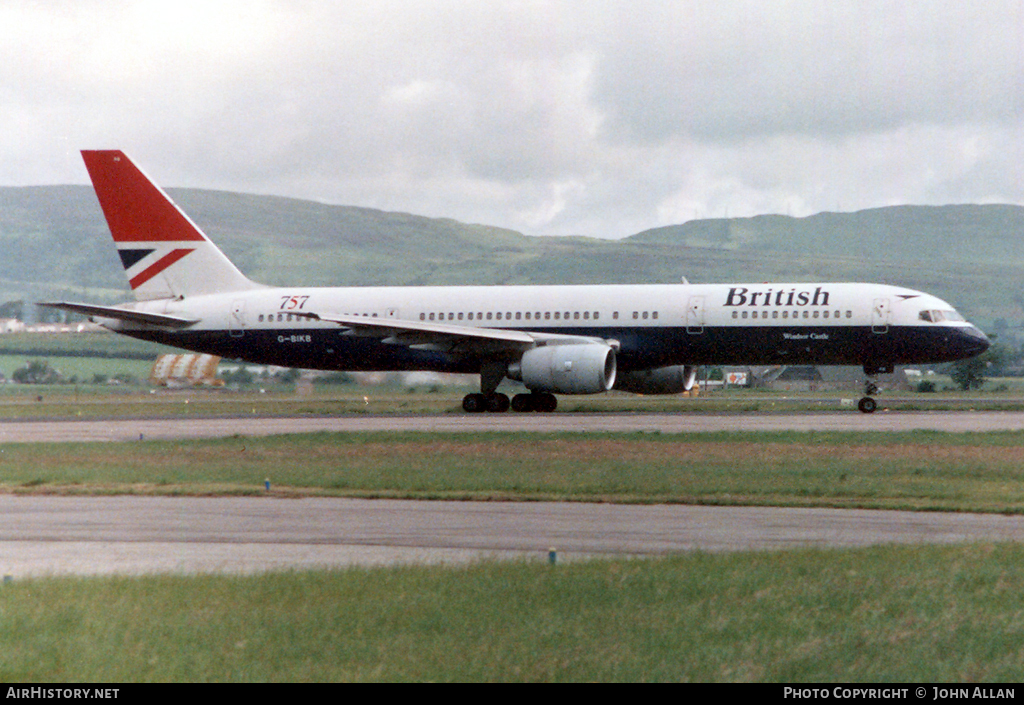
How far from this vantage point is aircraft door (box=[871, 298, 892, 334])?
39.3 meters

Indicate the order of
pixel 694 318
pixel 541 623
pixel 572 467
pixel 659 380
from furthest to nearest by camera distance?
pixel 659 380 < pixel 694 318 < pixel 572 467 < pixel 541 623

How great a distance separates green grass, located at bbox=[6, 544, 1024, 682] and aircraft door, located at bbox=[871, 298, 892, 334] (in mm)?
27643

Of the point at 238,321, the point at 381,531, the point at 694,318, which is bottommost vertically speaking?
the point at 381,531

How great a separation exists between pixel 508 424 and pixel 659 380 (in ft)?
33.4

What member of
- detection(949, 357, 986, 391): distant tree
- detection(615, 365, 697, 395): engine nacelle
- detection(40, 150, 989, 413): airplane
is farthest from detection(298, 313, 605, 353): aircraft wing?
detection(949, 357, 986, 391): distant tree

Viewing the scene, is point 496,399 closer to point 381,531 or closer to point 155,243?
point 155,243

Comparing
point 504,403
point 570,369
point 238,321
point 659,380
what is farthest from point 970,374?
point 238,321

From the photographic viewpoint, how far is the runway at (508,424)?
32438 millimetres

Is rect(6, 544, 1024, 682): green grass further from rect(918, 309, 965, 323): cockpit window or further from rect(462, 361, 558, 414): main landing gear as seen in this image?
rect(462, 361, 558, 414): main landing gear

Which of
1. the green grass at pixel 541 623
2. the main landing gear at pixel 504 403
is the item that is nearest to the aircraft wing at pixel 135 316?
the main landing gear at pixel 504 403

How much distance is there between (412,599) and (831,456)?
1544 centimetres

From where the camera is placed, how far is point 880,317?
129ft

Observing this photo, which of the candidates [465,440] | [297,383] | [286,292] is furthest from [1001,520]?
[297,383]
